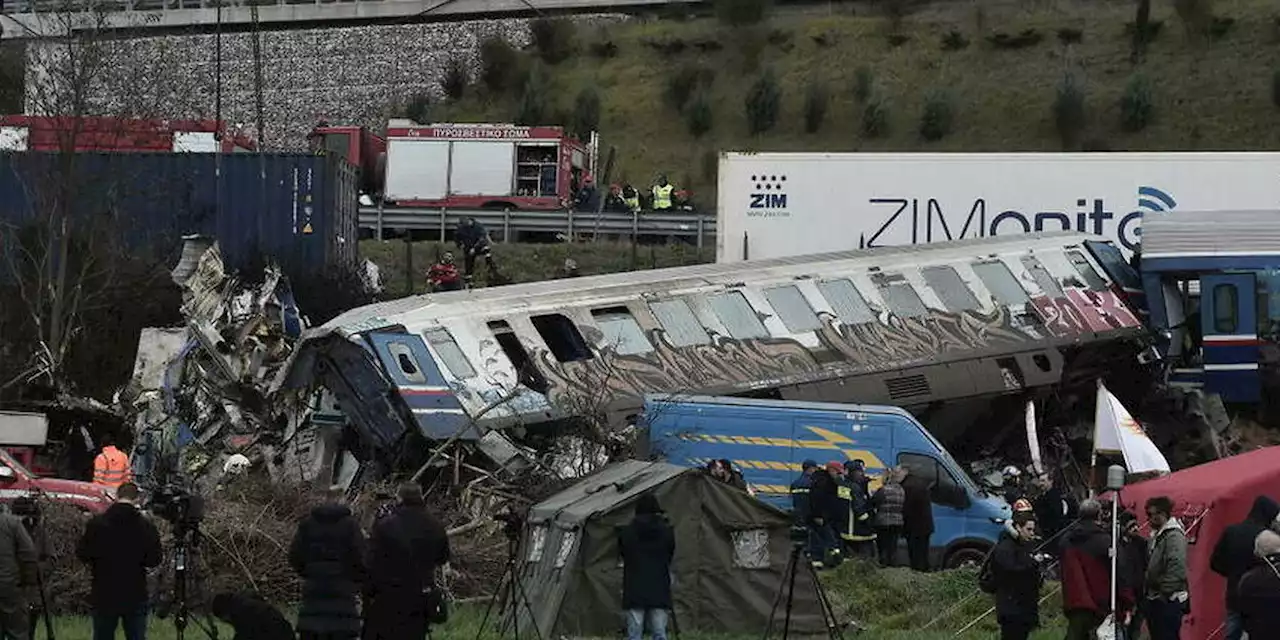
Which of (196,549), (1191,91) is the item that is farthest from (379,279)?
(1191,91)

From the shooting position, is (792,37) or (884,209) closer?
(884,209)

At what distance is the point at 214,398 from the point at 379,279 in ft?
31.4

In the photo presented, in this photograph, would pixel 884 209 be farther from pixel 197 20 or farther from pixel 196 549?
pixel 197 20

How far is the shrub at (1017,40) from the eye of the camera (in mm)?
70250

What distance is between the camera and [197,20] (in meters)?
74.6

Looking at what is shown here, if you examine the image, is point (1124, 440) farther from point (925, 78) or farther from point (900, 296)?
point (925, 78)

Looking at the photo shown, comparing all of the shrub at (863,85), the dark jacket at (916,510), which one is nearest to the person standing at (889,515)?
the dark jacket at (916,510)

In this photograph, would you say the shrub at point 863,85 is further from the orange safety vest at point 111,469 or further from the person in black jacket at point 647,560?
the person in black jacket at point 647,560

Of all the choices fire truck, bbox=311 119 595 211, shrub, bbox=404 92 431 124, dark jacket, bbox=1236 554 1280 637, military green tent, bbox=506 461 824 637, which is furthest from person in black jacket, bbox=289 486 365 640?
shrub, bbox=404 92 431 124

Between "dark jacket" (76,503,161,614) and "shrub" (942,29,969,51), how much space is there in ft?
197

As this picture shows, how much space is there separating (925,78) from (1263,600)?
191 ft

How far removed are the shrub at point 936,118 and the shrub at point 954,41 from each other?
7025 mm

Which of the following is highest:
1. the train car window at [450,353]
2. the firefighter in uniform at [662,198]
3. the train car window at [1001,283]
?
the train car window at [1001,283]

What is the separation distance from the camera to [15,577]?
1327 centimetres
